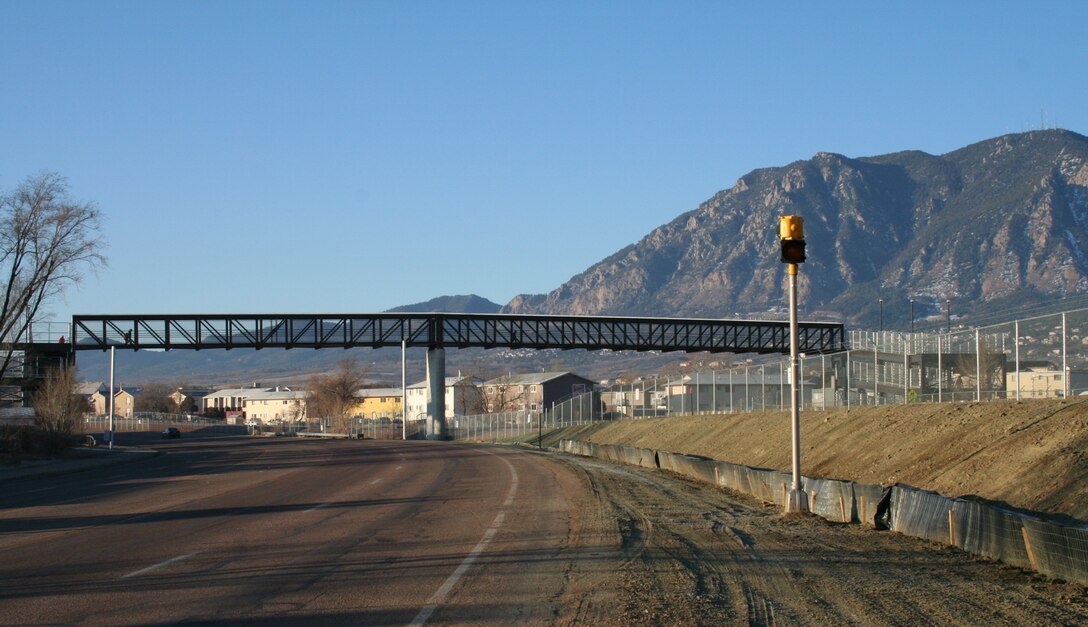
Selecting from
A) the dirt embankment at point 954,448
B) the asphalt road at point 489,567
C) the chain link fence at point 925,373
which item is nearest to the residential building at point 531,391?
the chain link fence at point 925,373

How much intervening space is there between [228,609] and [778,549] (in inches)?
299

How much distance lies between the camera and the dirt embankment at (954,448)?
17.8 metres

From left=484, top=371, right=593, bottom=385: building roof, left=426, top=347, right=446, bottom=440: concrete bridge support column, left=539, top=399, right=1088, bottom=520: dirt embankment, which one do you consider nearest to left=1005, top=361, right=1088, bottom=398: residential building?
left=539, top=399, right=1088, bottom=520: dirt embankment

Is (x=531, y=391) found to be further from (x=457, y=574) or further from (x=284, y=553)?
(x=457, y=574)

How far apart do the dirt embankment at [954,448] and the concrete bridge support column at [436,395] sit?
5481 centimetres

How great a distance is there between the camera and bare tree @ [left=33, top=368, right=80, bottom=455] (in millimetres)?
58562

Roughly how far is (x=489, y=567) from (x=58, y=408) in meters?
57.7

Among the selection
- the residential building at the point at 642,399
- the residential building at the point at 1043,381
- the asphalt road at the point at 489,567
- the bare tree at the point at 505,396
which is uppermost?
the residential building at the point at 1043,381

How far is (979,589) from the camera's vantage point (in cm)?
1171

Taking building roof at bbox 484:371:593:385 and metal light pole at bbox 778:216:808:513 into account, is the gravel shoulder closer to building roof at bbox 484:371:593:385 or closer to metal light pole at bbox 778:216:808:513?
metal light pole at bbox 778:216:808:513

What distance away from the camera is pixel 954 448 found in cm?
2364

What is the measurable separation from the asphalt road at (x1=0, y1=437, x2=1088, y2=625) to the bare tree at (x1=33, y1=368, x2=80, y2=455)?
36496 millimetres

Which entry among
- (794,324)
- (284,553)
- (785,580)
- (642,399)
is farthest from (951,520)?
(642,399)

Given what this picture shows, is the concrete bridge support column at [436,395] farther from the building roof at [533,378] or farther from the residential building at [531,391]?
the building roof at [533,378]
